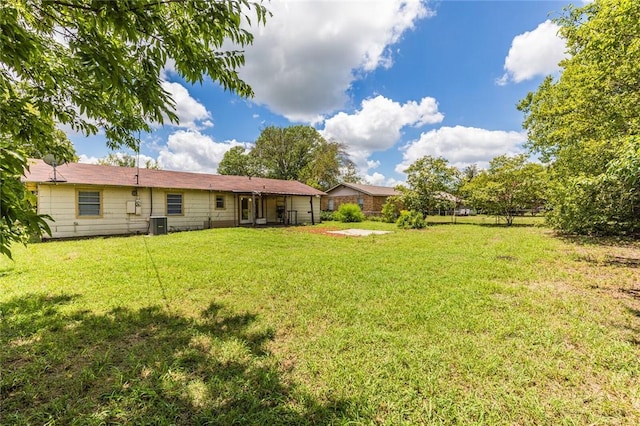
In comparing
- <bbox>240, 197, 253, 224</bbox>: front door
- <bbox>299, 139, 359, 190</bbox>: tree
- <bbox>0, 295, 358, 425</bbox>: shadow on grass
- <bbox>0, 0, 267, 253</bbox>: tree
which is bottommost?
<bbox>0, 295, 358, 425</bbox>: shadow on grass

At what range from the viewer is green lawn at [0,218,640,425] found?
7.47 feet

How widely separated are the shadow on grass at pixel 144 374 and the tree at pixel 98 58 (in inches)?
63.4

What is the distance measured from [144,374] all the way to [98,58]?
268cm

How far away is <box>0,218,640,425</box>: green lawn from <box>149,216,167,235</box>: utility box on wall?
634 centimetres

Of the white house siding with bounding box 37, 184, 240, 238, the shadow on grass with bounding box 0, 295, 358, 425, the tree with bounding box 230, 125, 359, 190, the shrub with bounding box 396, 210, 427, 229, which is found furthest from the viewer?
the tree with bounding box 230, 125, 359, 190

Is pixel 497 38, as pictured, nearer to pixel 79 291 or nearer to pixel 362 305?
pixel 362 305

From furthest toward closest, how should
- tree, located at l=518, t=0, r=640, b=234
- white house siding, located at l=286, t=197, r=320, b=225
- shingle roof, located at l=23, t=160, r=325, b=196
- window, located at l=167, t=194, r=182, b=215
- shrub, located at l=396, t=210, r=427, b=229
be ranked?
1. white house siding, located at l=286, t=197, r=320, b=225
2. shrub, located at l=396, t=210, r=427, b=229
3. window, located at l=167, t=194, r=182, b=215
4. shingle roof, located at l=23, t=160, r=325, b=196
5. tree, located at l=518, t=0, r=640, b=234

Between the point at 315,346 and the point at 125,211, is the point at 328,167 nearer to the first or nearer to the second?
the point at 125,211

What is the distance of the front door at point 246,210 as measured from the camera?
1805 centimetres

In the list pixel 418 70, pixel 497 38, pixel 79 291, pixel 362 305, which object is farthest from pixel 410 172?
pixel 79 291

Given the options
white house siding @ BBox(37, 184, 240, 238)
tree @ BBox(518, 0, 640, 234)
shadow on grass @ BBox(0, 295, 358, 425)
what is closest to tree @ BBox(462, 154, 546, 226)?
tree @ BBox(518, 0, 640, 234)

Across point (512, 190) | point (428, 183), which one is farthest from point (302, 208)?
point (512, 190)

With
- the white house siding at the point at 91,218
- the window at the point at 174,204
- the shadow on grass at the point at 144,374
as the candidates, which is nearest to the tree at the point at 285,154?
the window at the point at 174,204

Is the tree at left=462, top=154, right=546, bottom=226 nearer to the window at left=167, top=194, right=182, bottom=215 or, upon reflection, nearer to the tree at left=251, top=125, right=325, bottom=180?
the window at left=167, top=194, right=182, bottom=215
